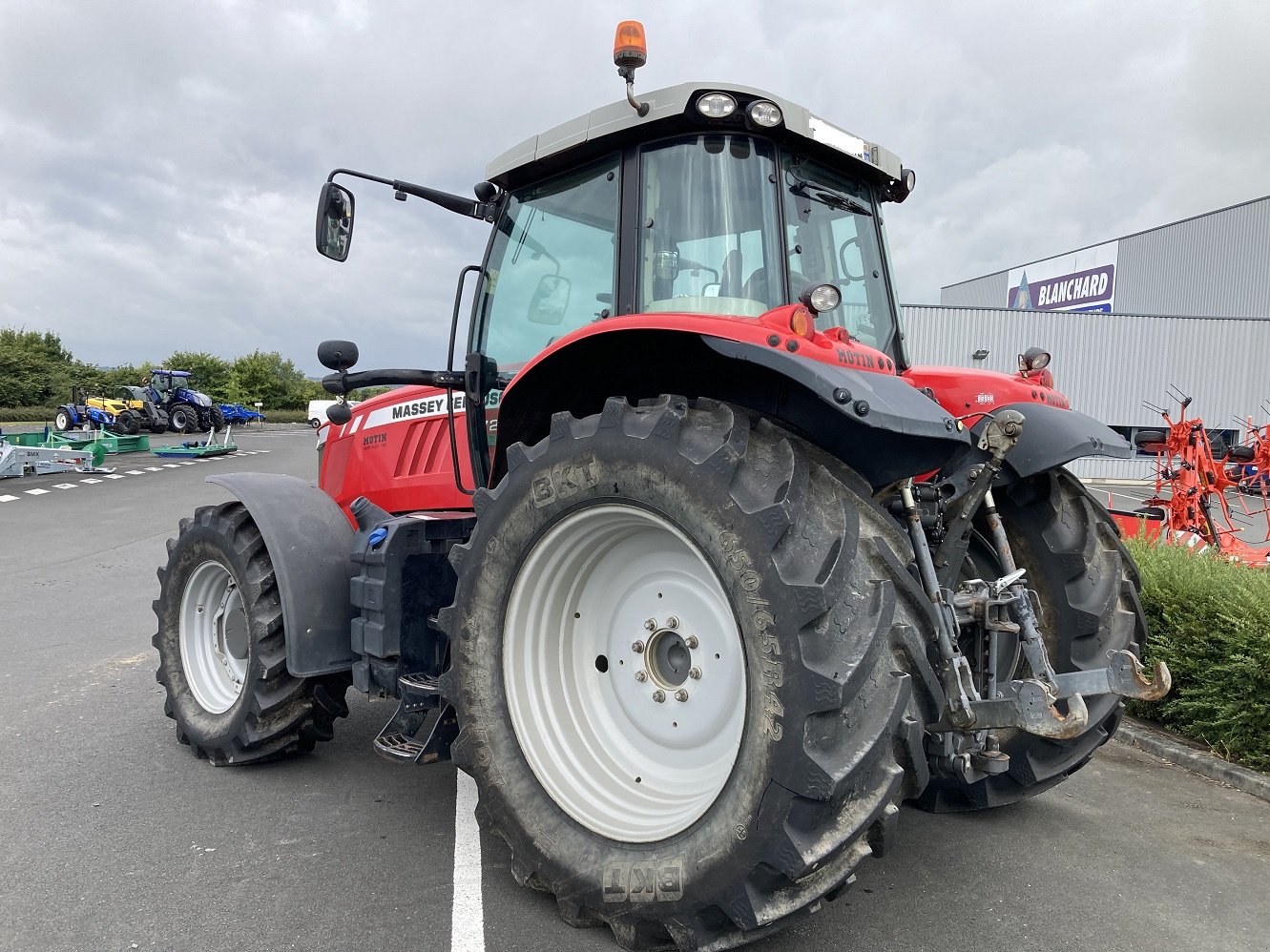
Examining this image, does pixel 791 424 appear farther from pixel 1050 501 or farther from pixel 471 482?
pixel 471 482

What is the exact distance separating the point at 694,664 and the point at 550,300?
5.07ft

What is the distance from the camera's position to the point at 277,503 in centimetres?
388

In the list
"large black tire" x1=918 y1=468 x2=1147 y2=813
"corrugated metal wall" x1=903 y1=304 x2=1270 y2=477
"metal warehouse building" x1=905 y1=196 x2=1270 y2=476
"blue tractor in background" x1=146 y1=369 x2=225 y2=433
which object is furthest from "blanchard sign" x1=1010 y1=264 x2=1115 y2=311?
"large black tire" x1=918 y1=468 x2=1147 y2=813

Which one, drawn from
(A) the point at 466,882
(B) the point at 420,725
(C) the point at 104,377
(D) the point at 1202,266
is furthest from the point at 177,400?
(D) the point at 1202,266

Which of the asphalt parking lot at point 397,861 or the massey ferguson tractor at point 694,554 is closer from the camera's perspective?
the massey ferguson tractor at point 694,554

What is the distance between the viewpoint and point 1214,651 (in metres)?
4.49

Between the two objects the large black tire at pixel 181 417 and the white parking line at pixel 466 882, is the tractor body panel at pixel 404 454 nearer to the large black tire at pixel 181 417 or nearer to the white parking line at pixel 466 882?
the white parking line at pixel 466 882

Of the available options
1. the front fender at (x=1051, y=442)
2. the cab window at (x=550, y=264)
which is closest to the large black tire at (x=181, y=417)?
the cab window at (x=550, y=264)

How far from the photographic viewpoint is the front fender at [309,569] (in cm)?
363

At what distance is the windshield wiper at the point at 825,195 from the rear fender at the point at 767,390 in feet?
2.70

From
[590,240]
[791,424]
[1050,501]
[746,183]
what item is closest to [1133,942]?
[1050,501]

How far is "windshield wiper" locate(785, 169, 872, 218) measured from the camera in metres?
3.10

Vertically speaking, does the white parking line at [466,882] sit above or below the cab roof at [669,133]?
below

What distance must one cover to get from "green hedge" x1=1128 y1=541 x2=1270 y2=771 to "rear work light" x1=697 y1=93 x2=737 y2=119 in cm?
353
